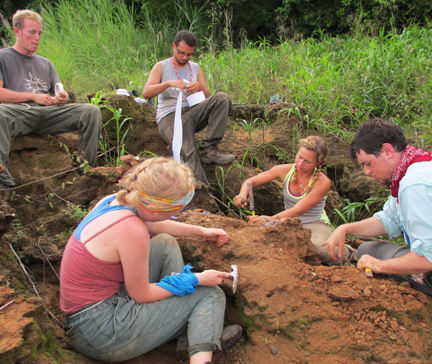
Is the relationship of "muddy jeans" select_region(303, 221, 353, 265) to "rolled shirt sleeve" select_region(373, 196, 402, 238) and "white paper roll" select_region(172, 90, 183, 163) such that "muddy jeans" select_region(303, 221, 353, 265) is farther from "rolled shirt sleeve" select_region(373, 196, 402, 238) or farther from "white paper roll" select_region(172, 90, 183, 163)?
"white paper roll" select_region(172, 90, 183, 163)

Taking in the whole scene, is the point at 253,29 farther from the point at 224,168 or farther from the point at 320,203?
the point at 320,203

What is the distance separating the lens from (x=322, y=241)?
126 inches

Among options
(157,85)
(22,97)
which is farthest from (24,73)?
(157,85)

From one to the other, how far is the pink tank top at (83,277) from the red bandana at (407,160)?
157cm

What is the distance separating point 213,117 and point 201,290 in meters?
2.61

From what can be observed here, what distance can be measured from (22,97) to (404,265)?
3.75 metres

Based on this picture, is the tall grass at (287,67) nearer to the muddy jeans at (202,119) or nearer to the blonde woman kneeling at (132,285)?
the muddy jeans at (202,119)

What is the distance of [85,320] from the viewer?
1722 mm

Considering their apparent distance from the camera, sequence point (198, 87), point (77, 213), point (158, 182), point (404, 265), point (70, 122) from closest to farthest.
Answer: point (158, 182) < point (404, 265) < point (77, 213) < point (70, 122) < point (198, 87)

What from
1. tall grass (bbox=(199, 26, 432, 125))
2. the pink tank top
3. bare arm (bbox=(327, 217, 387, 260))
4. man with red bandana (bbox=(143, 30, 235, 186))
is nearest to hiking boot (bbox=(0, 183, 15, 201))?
the pink tank top

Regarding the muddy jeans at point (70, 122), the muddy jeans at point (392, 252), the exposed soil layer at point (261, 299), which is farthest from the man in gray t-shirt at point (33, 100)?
the muddy jeans at point (392, 252)

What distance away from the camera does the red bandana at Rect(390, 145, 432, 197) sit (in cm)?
196

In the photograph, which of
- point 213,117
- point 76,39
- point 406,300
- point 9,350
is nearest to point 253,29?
point 76,39

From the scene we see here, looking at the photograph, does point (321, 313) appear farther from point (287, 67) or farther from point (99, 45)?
point (99, 45)
